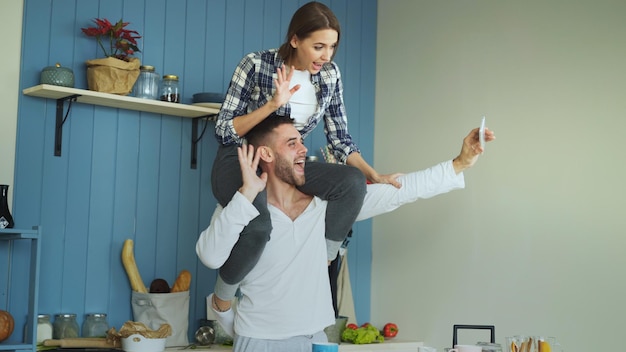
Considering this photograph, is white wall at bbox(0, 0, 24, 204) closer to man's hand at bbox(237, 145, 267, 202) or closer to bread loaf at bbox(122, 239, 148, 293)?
bread loaf at bbox(122, 239, 148, 293)

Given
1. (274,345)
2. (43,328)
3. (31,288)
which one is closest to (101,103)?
(31,288)

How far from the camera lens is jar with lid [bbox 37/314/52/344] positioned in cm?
362

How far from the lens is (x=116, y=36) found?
3.92 meters

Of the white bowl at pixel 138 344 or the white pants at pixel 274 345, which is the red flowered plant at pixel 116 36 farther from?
the white pants at pixel 274 345

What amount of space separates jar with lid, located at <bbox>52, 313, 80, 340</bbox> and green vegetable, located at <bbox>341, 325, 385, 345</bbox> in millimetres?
→ 1387

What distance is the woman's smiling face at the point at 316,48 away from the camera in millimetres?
2914

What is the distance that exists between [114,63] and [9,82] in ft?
1.55

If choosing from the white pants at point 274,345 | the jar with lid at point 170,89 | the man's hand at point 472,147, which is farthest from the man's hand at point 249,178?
the jar with lid at point 170,89

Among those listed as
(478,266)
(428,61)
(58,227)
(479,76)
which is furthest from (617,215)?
(58,227)

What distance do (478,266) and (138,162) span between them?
1.78 meters

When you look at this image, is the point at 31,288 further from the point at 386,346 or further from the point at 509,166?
the point at 509,166

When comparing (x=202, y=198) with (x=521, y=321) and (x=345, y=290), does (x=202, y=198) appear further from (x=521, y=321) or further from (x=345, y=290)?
(x=521, y=321)

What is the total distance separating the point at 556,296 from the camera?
3.86 meters

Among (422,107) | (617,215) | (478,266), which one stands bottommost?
(478,266)
